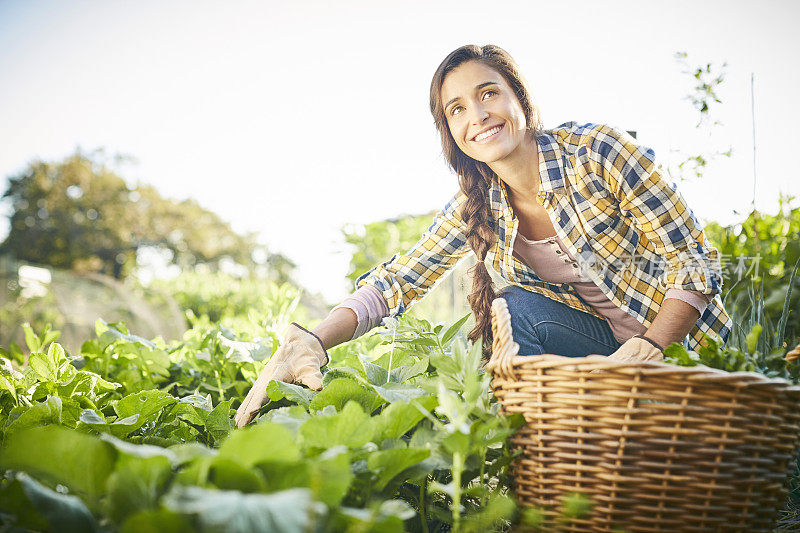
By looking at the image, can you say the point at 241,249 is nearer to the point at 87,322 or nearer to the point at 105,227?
the point at 105,227

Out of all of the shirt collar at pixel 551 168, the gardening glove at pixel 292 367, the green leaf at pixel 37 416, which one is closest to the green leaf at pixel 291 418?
the gardening glove at pixel 292 367

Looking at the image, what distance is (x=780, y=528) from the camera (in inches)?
43.9

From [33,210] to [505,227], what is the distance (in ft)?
69.2

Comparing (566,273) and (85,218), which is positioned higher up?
A: (566,273)

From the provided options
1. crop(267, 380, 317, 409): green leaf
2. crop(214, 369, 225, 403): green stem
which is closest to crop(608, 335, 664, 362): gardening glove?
crop(267, 380, 317, 409): green leaf

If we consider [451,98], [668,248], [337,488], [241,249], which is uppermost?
[451,98]

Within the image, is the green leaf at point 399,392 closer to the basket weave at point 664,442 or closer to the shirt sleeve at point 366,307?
the basket weave at point 664,442

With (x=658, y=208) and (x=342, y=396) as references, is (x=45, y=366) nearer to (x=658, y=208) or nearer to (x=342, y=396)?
(x=342, y=396)

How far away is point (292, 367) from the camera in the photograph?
3.91 feet

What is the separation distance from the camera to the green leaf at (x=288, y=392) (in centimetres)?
101

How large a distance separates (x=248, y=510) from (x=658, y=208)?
1.23 meters

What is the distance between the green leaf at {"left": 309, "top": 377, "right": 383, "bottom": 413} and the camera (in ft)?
3.11

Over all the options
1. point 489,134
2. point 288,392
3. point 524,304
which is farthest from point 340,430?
point 489,134

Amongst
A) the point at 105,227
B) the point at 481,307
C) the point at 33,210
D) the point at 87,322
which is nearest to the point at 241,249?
the point at 105,227
